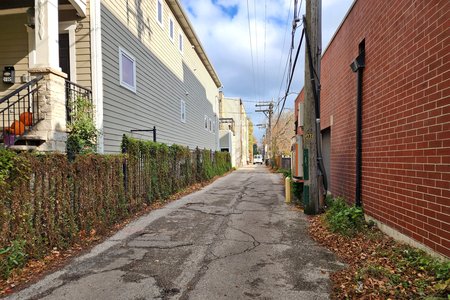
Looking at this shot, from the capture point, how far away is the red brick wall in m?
3.73

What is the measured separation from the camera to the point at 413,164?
441cm

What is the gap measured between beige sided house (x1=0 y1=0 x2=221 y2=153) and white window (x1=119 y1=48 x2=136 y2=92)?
0.03m

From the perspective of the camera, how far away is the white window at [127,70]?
10.0 meters

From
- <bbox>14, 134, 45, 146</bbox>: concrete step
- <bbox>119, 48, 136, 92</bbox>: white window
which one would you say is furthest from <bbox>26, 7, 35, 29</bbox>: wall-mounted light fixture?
<bbox>14, 134, 45, 146</bbox>: concrete step

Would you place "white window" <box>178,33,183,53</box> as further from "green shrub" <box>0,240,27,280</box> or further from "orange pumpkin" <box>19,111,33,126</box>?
"green shrub" <box>0,240,27,280</box>

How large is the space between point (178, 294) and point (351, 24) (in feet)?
22.2

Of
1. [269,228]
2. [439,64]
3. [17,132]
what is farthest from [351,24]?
[17,132]

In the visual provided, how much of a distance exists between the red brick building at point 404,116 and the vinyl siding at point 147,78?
20.4 ft

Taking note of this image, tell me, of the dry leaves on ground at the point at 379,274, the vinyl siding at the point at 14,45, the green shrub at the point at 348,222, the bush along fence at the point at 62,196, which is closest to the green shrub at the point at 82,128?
the bush along fence at the point at 62,196

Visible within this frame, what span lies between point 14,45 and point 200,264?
7904 millimetres

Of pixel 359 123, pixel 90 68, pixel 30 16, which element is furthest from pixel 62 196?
pixel 359 123

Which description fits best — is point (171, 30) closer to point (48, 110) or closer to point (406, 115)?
point (48, 110)

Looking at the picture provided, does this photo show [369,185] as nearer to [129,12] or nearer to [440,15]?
[440,15]

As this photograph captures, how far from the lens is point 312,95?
784 cm
